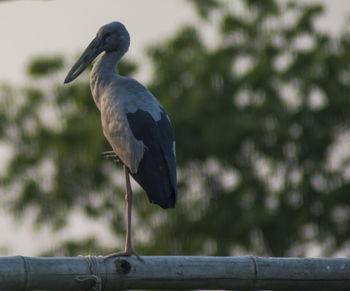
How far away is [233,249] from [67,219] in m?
5.20

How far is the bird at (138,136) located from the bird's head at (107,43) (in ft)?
0.94

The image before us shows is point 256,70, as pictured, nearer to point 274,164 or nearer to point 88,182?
point 274,164

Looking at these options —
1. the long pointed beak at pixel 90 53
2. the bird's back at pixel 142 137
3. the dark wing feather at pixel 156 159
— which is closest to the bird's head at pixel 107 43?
the long pointed beak at pixel 90 53

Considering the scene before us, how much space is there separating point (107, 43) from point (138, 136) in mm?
1077

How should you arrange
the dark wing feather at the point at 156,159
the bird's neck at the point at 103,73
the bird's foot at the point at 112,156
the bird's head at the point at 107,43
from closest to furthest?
the dark wing feather at the point at 156,159 < the bird's foot at the point at 112,156 < the bird's neck at the point at 103,73 < the bird's head at the point at 107,43

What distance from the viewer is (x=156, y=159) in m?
6.41

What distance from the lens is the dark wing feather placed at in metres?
6.29

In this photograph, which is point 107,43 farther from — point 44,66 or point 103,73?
point 44,66

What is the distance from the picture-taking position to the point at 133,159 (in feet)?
21.5

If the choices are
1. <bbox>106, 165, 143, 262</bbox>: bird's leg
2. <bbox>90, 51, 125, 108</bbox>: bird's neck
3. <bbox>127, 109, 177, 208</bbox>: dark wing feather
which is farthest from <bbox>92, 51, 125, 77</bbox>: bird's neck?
<bbox>106, 165, 143, 262</bbox>: bird's leg

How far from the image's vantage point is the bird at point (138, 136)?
6330mm

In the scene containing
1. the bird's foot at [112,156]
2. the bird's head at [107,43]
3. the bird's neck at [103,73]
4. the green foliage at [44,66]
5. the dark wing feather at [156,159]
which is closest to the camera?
the dark wing feather at [156,159]

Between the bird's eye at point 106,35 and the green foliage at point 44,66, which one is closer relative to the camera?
the bird's eye at point 106,35

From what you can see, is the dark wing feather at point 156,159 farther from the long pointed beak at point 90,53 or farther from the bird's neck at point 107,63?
the long pointed beak at point 90,53
